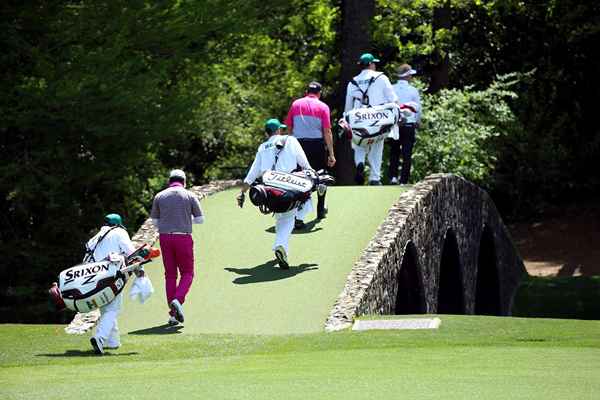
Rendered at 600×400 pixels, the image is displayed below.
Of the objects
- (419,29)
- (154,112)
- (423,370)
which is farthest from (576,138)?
(423,370)

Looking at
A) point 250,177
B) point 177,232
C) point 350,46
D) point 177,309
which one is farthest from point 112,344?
point 350,46

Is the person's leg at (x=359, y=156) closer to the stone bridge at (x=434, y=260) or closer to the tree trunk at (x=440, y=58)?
the stone bridge at (x=434, y=260)

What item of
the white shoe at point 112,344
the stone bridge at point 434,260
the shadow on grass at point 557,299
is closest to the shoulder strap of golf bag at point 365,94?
the stone bridge at point 434,260

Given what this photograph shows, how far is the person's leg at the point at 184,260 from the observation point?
15.2m

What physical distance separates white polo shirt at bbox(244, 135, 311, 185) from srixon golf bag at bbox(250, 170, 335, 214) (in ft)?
0.75

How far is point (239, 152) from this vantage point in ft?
114

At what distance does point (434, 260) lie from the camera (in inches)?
868

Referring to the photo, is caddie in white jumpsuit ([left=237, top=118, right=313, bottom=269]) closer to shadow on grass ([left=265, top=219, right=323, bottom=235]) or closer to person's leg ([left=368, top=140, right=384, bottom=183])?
shadow on grass ([left=265, top=219, right=323, bottom=235])

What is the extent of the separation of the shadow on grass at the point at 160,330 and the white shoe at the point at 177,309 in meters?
0.14

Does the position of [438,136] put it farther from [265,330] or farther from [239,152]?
[265,330]

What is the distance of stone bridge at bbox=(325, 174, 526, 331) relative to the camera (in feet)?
55.5

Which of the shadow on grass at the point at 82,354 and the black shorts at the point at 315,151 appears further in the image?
the black shorts at the point at 315,151

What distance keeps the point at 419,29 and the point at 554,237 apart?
1051 cm

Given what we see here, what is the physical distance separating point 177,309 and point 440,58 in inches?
805
